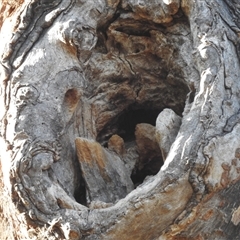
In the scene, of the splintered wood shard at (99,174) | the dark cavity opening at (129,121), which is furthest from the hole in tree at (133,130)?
the splintered wood shard at (99,174)

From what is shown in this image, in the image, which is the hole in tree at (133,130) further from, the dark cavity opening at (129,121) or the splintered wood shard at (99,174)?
the splintered wood shard at (99,174)

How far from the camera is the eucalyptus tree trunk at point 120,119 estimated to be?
2.04 m

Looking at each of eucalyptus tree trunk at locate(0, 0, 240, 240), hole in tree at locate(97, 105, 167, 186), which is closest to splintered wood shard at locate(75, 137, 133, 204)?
eucalyptus tree trunk at locate(0, 0, 240, 240)

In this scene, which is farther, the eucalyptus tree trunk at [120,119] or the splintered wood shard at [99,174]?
the splintered wood shard at [99,174]

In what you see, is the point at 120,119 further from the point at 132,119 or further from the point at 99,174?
the point at 99,174

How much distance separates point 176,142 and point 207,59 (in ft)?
0.84

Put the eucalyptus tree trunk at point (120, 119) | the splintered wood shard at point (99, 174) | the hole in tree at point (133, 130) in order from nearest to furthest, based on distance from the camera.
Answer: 1. the eucalyptus tree trunk at point (120, 119)
2. the splintered wood shard at point (99, 174)
3. the hole in tree at point (133, 130)

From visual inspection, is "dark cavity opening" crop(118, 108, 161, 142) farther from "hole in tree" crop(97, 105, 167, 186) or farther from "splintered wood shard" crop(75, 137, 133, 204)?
"splintered wood shard" crop(75, 137, 133, 204)

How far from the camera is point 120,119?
246 cm

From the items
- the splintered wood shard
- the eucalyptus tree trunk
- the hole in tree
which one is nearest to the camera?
the eucalyptus tree trunk

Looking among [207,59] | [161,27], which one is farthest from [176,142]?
[161,27]

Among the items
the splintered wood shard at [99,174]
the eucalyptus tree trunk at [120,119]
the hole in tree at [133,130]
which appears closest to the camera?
the eucalyptus tree trunk at [120,119]

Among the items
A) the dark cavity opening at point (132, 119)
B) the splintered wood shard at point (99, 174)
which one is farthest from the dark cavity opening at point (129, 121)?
the splintered wood shard at point (99, 174)

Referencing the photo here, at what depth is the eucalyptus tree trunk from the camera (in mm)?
2039
